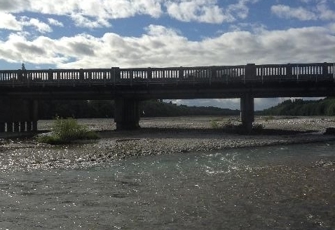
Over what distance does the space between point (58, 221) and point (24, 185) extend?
16.8ft

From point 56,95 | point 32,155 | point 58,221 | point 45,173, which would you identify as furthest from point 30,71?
point 58,221

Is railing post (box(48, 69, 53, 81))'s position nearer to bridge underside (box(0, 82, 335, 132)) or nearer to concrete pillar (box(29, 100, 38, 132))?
bridge underside (box(0, 82, 335, 132))

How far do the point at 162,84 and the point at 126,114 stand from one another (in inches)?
277

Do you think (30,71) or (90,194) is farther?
(30,71)

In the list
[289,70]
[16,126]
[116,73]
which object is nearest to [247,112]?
[289,70]

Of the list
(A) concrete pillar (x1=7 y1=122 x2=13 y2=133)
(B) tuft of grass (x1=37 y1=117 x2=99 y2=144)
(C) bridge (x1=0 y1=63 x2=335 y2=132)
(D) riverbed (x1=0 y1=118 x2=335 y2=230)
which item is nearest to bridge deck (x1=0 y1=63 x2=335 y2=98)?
(C) bridge (x1=0 y1=63 x2=335 y2=132)

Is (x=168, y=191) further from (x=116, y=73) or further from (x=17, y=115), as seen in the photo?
(x=17, y=115)

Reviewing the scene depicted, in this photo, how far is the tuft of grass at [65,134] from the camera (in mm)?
33719

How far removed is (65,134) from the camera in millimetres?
34844

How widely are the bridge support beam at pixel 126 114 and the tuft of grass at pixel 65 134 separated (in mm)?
11075

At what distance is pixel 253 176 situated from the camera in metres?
16.1

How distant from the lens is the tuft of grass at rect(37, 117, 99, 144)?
33719 mm

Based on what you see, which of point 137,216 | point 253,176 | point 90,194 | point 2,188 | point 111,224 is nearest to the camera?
point 111,224

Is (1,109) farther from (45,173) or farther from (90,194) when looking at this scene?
(90,194)
